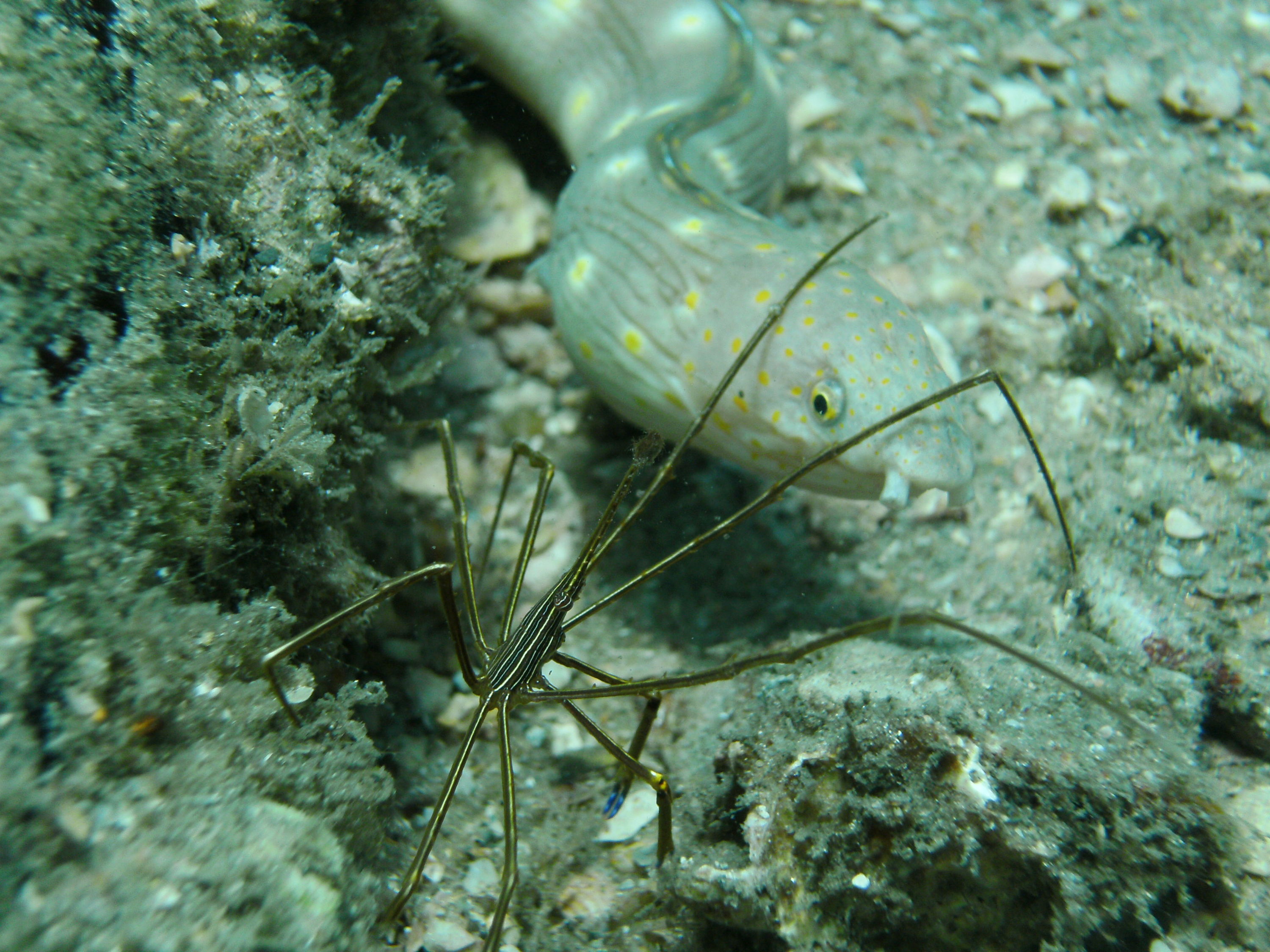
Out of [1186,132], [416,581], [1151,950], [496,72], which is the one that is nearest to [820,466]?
[416,581]

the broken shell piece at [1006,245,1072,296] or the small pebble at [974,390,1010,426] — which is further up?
the broken shell piece at [1006,245,1072,296]

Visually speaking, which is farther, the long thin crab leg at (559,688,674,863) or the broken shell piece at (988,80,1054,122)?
the broken shell piece at (988,80,1054,122)

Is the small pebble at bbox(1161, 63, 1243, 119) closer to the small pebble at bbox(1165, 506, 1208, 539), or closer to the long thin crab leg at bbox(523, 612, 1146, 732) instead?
the small pebble at bbox(1165, 506, 1208, 539)

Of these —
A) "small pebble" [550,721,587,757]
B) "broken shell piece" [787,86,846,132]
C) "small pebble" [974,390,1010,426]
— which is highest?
"broken shell piece" [787,86,846,132]

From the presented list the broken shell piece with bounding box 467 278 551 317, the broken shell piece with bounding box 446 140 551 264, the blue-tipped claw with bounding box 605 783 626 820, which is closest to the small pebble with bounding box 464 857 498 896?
the blue-tipped claw with bounding box 605 783 626 820

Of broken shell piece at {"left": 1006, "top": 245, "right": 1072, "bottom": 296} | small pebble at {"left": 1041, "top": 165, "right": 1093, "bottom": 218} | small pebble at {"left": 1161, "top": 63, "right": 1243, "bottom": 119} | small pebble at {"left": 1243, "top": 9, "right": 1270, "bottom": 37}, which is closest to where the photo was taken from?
broken shell piece at {"left": 1006, "top": 245, "right": 1072, "bottom": 296}

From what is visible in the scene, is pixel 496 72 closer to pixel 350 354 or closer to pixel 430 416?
pixel 430 416
